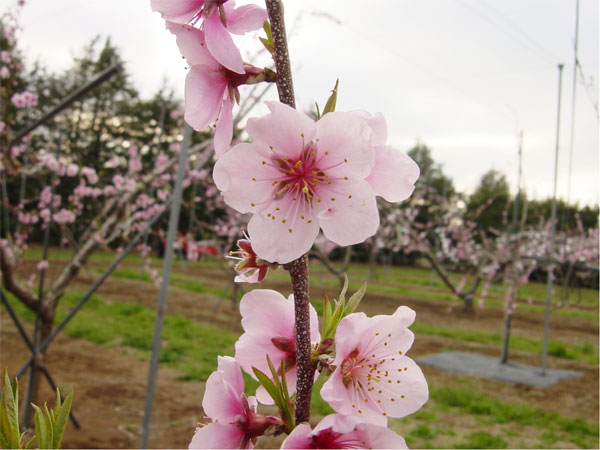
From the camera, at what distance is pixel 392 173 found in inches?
26.1

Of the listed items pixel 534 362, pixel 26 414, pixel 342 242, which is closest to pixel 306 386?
pixel 342 242

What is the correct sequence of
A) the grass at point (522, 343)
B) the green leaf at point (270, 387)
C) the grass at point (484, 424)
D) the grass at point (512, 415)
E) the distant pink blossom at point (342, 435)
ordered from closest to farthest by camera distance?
1. the distant pink blossom at point (342, 435)
2. the green leaf at point (270, 387)
3. the grass at point (484, 424)
4. the grass at point (512, 415)
5. the grass at point (522, 343)

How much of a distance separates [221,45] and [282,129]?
0.39 feet

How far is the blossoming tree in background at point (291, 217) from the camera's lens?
600 mm

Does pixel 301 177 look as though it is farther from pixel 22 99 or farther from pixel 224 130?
pixel 22 99

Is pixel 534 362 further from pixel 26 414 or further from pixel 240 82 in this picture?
pixel 240 82

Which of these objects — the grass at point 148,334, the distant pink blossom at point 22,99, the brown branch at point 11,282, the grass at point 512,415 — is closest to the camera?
the brown branch at point 11,282

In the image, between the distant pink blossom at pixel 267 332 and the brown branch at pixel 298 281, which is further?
the distant pink blossom at pixel 267 332

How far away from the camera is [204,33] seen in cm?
62

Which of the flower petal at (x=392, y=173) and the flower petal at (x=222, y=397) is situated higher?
the flower petal at (x=392, y=173)

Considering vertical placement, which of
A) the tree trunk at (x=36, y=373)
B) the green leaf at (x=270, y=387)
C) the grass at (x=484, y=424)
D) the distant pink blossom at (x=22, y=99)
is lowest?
the grass at (x=484, y=424)

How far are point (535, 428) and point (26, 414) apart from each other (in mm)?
4121

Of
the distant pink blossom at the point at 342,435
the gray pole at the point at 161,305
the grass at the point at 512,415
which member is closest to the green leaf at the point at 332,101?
the distant pink blossom at the point at 342,435

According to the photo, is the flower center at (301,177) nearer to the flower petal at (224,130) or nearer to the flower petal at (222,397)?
the flower petal at (224,130)
